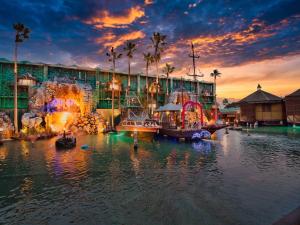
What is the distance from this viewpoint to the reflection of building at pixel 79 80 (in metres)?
44.2

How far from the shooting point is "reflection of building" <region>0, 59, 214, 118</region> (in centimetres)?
4422

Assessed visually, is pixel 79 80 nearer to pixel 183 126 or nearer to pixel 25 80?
pixel 25 80

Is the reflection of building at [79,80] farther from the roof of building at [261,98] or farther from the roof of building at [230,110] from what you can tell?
the roof of building at [230,110]

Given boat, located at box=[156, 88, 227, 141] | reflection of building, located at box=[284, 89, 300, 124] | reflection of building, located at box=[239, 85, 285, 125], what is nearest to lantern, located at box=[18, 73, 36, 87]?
boat, located at box=[156, 88, 227, 141]

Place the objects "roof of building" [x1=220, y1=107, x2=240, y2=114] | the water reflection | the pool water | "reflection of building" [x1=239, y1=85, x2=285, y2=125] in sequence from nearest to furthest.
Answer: the pool water
the water reflection
"reflection of building" [x1=239, y1=85, x2=285, y2=125]
"roof of building" [x1=220, y1=107, x2=240, y2=114]

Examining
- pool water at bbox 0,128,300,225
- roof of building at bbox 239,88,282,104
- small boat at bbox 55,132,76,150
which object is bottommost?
pool water at bbox 0,128,300,225

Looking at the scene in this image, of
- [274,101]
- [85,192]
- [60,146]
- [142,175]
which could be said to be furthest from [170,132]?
[274,101]

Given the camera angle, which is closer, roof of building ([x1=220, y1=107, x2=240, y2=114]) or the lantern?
the lantern

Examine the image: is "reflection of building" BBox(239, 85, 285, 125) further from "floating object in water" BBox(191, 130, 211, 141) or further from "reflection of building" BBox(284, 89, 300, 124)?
"floating object in water" BBox(191, 130, 211, 141)

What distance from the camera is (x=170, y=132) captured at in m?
32.5

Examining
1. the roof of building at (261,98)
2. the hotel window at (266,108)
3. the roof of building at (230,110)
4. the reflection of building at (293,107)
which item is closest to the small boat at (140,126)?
the roof of building at (261,98)

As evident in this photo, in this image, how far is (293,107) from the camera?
57.7 metres

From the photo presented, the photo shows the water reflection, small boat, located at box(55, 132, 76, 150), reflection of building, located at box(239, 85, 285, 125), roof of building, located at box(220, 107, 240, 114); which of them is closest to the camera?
the water reflection

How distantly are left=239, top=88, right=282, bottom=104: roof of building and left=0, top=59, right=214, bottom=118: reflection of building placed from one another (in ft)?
64.9
